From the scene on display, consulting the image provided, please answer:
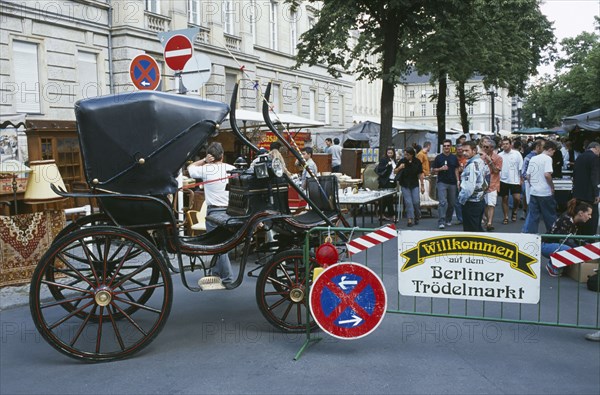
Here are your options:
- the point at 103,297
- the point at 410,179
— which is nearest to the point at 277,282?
the point at 103,297

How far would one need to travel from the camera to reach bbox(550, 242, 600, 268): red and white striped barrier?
204 inches

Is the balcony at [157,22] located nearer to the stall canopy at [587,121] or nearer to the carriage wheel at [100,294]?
the stall canopy at [587,121]

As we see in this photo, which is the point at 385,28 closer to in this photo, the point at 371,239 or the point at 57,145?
the point at 57,145

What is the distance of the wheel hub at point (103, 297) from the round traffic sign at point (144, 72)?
492cm

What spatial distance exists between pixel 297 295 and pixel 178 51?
5.34m

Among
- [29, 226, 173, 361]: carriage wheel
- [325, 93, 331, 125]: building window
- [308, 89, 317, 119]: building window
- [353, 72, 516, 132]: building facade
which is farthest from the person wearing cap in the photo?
[353, 72, 516, 132]: building facade

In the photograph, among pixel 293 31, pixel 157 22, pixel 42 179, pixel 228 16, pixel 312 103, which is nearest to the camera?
pixel 42 179

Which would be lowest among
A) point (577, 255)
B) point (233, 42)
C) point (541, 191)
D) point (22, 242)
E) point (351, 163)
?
point (22, 242)

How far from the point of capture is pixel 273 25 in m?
35.4

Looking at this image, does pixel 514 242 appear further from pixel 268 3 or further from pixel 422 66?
pixel 268 3

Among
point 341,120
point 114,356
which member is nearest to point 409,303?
point 114,356

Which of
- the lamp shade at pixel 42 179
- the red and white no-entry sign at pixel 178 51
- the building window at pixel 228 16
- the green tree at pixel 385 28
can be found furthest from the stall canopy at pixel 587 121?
the building window at pixel 228 16

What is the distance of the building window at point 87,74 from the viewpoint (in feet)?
65.6

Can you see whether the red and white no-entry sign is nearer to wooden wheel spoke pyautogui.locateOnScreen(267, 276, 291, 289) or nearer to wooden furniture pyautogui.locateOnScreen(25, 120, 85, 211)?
wooden wheel spoke pyautogui.locateOnScreen(267, 276, 291, 289)
